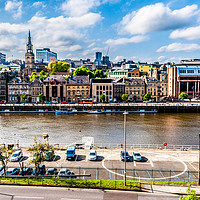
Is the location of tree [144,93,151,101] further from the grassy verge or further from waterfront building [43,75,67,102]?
the grassy verge

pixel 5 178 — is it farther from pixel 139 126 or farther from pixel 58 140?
pixel 139 126

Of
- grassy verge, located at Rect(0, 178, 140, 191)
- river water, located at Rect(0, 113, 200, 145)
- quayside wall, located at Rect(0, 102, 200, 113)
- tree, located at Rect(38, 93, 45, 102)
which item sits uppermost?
tree, located at Rect(38, 93, 45, 102)

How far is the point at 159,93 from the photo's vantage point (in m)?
135

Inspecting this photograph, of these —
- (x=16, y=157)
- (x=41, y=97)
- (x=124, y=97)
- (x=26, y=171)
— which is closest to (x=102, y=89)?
(x=124, y=97)

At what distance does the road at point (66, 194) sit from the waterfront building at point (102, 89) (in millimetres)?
103917

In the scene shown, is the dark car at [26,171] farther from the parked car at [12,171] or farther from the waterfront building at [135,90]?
the waterfront building at [135,90]

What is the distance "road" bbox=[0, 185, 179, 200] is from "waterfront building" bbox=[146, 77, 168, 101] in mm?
114032

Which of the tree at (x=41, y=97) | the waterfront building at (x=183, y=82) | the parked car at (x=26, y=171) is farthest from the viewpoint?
the waterfront building at (x=183, y=82)

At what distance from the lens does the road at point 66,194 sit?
2175 centimetres

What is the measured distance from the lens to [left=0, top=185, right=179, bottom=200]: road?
21.8 meters

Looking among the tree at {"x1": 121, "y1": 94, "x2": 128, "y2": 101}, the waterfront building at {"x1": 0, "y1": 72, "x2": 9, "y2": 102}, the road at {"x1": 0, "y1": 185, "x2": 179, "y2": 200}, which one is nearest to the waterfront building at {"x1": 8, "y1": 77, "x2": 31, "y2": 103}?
the waterfront building at {"x1": 0, "y1": 72, "x2": 9, "y2": 102}

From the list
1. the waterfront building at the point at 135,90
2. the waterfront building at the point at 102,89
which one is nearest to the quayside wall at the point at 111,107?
the waterfront building at the point at 102,89

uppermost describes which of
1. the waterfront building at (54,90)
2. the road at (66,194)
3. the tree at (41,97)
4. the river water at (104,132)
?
the waterfront building at (54,90)

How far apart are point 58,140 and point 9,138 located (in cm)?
1277
